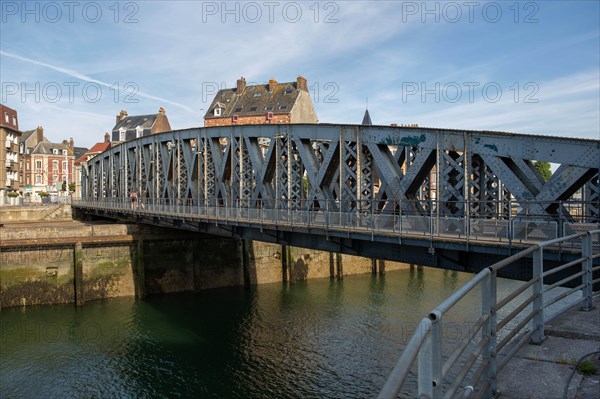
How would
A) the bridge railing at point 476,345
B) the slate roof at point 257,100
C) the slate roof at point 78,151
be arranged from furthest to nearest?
the slate roof at point 78,151, the slate roof at point 257,100, the bridge railing at point 476,345

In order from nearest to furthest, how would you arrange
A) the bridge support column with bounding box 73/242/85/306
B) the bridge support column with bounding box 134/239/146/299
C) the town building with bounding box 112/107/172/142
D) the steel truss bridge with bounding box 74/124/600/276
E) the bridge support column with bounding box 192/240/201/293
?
the steel truss bridge with bounding box 74/124/600/276 < the bridge support column with bounding box 73/242/85/306 < the bridge support column with bounding box 134/239/146/299 < the bridge support column with bounding box 192/240/201/293 < the town building with bounding box 112/107/172/142

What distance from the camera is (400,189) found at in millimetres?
18203

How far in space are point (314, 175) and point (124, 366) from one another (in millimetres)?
11807

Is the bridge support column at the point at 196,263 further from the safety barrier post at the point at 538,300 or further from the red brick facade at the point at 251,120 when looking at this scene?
the safety barrier post at the point at 538,300

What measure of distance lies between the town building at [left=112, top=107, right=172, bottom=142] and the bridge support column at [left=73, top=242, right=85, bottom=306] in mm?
46727

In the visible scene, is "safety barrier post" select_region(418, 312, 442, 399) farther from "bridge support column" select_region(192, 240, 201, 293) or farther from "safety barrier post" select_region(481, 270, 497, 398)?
"bridge support column" select_region(192, 240, 201, 293)


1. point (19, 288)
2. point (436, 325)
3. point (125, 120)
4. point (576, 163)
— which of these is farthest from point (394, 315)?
point (125, 120)

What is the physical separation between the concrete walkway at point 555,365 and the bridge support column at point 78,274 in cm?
3155

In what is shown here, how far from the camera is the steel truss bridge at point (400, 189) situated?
43.2ft

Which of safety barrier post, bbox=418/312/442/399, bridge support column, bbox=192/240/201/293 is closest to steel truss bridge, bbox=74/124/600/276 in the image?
bridge support column, bbox=192/240/201/293

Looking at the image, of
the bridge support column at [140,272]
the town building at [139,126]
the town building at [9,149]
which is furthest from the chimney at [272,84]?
the bridge support column at [140,272]

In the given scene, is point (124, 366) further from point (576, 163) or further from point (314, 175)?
point (576, 163)

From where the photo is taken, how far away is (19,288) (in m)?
31.2

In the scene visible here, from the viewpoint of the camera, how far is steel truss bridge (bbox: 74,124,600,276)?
13.2 m
